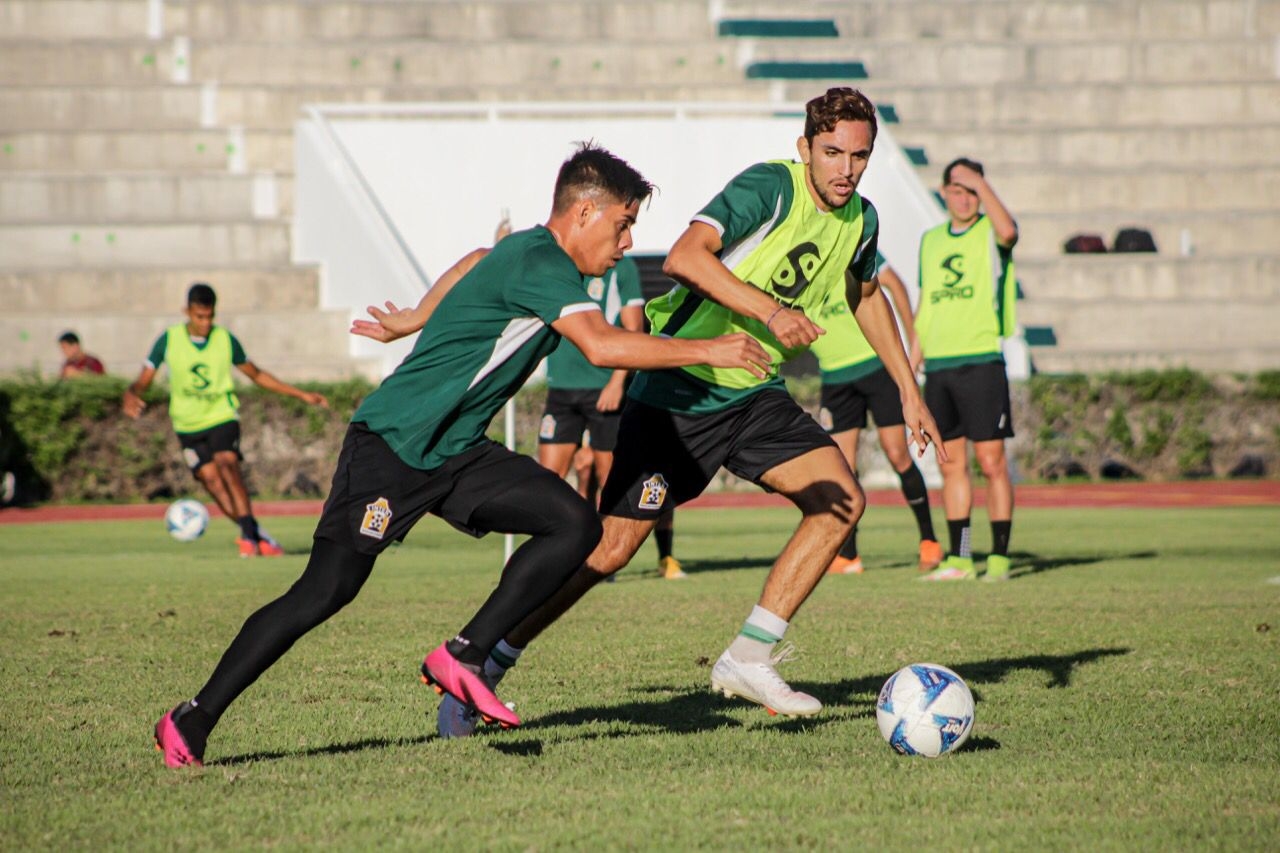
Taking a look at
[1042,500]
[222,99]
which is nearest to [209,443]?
[1042,500]

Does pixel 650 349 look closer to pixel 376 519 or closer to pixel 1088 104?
pixel 376 519

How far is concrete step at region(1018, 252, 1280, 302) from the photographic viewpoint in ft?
89.4

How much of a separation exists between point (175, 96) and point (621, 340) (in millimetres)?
26216

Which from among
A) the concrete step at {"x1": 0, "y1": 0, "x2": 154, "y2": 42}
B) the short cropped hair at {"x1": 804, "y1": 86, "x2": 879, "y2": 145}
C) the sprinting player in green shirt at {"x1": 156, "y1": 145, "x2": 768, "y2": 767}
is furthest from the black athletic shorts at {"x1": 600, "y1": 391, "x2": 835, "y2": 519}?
the concrete step at {"x1": 0, "y1": 0, "x2": 154, "y2": 42}

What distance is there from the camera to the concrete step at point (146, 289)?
999 inches

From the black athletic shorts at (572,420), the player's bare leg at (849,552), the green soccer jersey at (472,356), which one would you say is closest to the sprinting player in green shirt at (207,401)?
the black athletic shorts at (572,420)

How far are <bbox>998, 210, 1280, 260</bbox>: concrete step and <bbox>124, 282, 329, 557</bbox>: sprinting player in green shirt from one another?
1793cm

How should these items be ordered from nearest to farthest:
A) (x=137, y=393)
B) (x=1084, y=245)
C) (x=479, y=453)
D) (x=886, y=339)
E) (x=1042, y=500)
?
(x=479, y=453)
(x=886, y=339)
(x=137, y=393)
(x=1042, y=500)
(x=1084, y=245)

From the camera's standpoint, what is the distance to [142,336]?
24547mm

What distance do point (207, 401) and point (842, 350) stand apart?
17.7 ft

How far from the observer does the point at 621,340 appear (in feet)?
17.1

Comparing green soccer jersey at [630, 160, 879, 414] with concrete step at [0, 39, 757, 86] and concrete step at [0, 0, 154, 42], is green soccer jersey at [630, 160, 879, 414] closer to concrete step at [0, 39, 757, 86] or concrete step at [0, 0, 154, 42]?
concrete step at [0, 39, 757, 86]

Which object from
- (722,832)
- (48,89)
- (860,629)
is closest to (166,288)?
(48,89)

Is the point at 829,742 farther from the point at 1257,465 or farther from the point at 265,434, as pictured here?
the point at 1257,465
